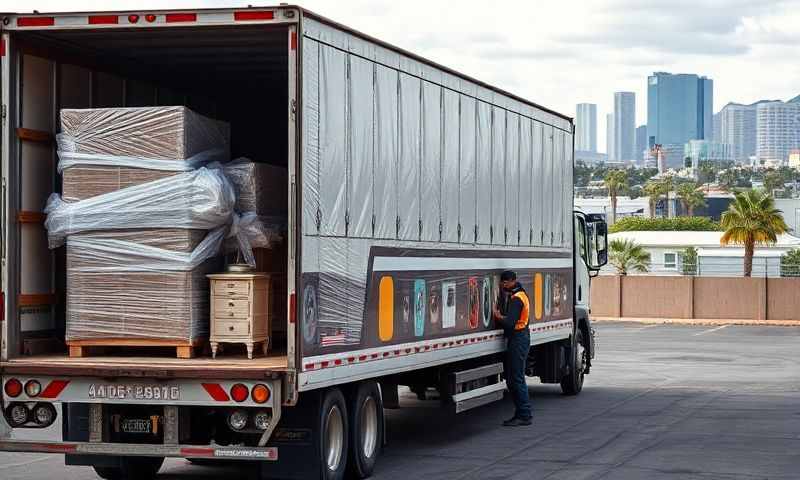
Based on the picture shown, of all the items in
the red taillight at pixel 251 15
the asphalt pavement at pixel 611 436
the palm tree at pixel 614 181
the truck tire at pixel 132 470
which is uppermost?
the palm tree at pixel 614 181

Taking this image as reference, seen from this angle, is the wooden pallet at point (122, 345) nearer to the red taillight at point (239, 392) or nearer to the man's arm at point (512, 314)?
the red taillight at point (239, 392)

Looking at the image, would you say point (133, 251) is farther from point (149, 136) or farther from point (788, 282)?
point (788, 282)

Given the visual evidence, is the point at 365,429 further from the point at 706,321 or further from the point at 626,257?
the point at 626,257

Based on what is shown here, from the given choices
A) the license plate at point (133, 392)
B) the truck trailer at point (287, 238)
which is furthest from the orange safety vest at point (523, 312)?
the license plate at point (133, 392)

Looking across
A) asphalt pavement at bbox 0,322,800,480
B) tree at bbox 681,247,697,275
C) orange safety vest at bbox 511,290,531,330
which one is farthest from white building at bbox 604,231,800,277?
orange safety vest at bbox 511,290,531,330

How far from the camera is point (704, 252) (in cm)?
6544

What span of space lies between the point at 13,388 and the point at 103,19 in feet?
9.88

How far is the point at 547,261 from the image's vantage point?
19.2 m

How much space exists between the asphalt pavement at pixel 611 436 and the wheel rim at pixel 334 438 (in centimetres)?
114

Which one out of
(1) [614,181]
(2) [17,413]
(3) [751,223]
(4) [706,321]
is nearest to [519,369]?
(2) [17,413]

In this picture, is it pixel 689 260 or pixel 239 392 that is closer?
pixel 239 392

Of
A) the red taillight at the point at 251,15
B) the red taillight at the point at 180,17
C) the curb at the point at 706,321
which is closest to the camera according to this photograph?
the red taillight at the point at 251,15

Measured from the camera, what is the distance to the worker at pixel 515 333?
16.5 meters

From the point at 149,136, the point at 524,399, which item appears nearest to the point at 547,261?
the point at 524,399
